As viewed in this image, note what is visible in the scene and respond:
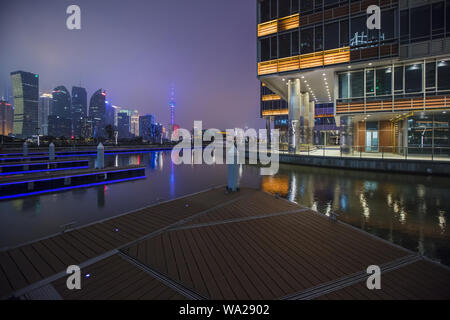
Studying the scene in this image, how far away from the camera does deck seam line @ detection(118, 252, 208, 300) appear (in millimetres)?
3389

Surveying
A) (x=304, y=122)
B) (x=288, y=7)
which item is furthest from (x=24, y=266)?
(x=304, y=122)

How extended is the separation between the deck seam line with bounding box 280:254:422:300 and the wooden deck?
0.02 metres

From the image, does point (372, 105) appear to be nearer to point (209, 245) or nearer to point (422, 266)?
point (422, 266)

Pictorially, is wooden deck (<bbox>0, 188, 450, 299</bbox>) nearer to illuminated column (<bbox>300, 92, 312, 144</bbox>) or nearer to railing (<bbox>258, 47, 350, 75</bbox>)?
railing (<bbox>258, 47, 350, 75</bbox>)

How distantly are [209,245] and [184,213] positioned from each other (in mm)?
2622

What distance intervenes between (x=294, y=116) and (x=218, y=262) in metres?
26.3

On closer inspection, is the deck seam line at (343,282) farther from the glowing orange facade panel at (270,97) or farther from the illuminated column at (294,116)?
the glowing orange facade panel at (270,97)

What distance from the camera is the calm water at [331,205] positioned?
6527mm

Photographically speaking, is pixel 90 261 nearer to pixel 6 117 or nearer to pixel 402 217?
pixel 402 217

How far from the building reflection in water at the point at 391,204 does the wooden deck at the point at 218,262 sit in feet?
4.69

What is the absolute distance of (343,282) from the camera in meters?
3.70

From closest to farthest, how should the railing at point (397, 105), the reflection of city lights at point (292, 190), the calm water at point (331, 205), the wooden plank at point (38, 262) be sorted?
1. the wooden plank at point (38, 262)
2. the calm water at point (331, 205)
3. the reflection of city lights at point (292, 190)
4. the railing at point (397, 105)

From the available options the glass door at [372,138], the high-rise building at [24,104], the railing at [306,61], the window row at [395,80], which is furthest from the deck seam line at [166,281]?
the high-rise building at [24,104]
